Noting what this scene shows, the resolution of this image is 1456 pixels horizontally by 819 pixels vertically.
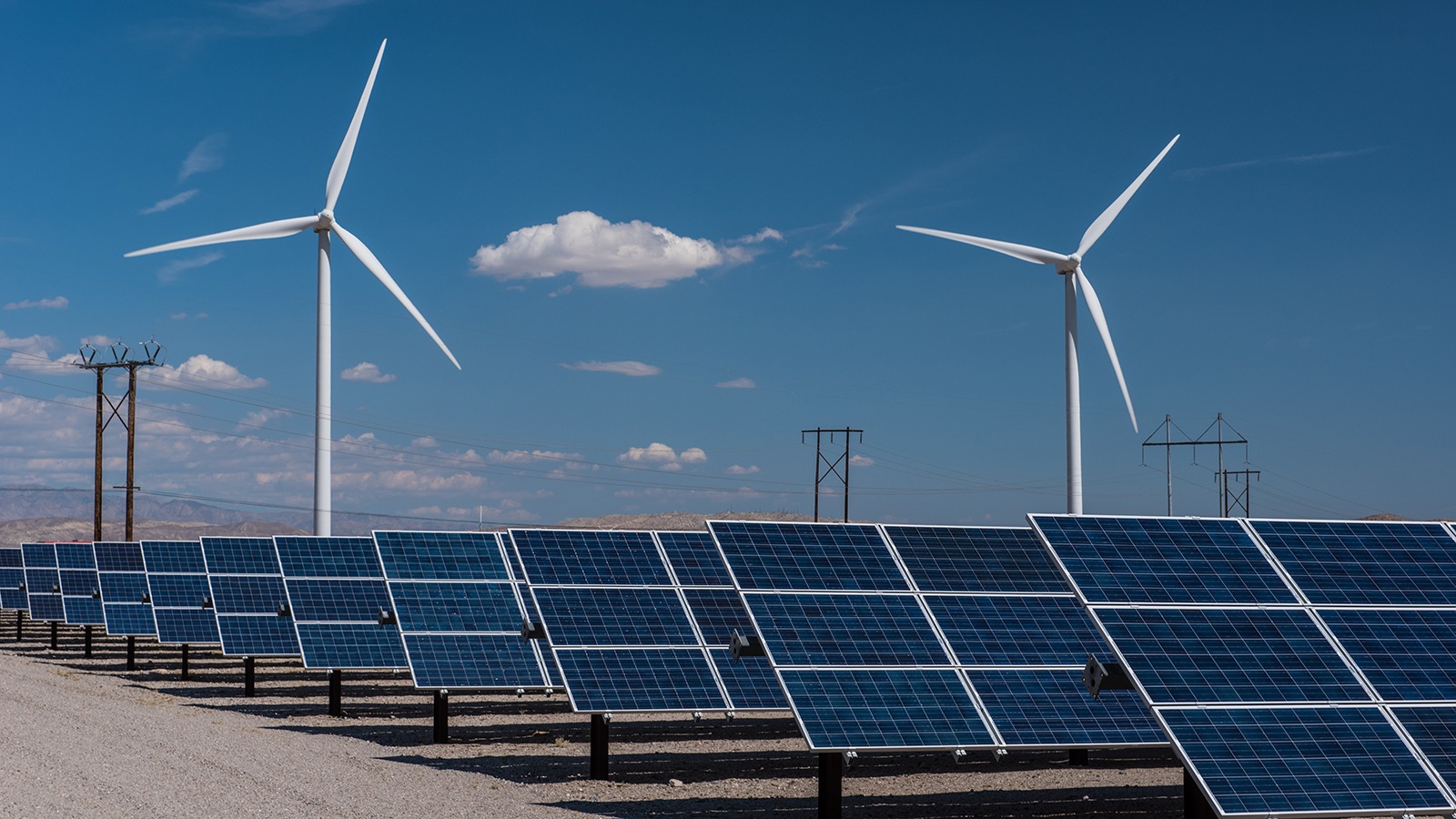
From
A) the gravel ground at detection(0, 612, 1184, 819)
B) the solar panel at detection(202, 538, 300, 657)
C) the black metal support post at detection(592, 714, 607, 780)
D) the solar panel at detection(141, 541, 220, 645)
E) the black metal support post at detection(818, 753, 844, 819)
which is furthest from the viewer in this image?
the solar panel at detection(141, 541, 220, 645)

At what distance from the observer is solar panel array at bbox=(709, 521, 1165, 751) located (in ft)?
62.3

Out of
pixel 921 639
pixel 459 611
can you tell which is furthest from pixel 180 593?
pixel 921 639

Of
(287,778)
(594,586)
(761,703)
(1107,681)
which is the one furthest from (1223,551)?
(287,778)

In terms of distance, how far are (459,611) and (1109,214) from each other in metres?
30.7

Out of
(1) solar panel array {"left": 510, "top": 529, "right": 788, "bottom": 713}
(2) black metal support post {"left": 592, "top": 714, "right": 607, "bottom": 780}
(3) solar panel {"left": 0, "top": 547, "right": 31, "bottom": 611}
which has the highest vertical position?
(1) solar panel array {"left": 510, "top": 529, "right": 788, "bottom": 713}

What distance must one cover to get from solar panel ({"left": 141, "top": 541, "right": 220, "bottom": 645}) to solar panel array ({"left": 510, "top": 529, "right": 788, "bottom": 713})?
943 inches

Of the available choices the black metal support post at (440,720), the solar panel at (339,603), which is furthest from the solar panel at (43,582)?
the black metal support post at (440,720)

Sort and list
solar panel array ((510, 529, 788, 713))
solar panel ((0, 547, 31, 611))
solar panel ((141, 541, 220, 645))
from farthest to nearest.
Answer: solar panel ((0, 547, 31, 611)) < solar panel ((141, 541, 220, 645)) < solar panel array ((510, 529, 788, 713))

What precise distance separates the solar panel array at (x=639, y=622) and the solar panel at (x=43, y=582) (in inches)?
1738

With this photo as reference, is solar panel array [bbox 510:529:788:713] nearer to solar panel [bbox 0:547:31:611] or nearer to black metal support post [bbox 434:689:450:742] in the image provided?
black metal support post [bbox 434:689:450:742]

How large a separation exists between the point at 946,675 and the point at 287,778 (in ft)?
42.3

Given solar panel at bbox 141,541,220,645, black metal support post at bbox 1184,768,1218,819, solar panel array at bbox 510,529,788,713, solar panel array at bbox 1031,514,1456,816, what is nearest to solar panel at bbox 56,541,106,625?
solar panel at bbox 141,541,220,645

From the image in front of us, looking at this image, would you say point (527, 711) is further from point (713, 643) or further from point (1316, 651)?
point (1316, 651)

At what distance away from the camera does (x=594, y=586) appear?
88.6 ft
